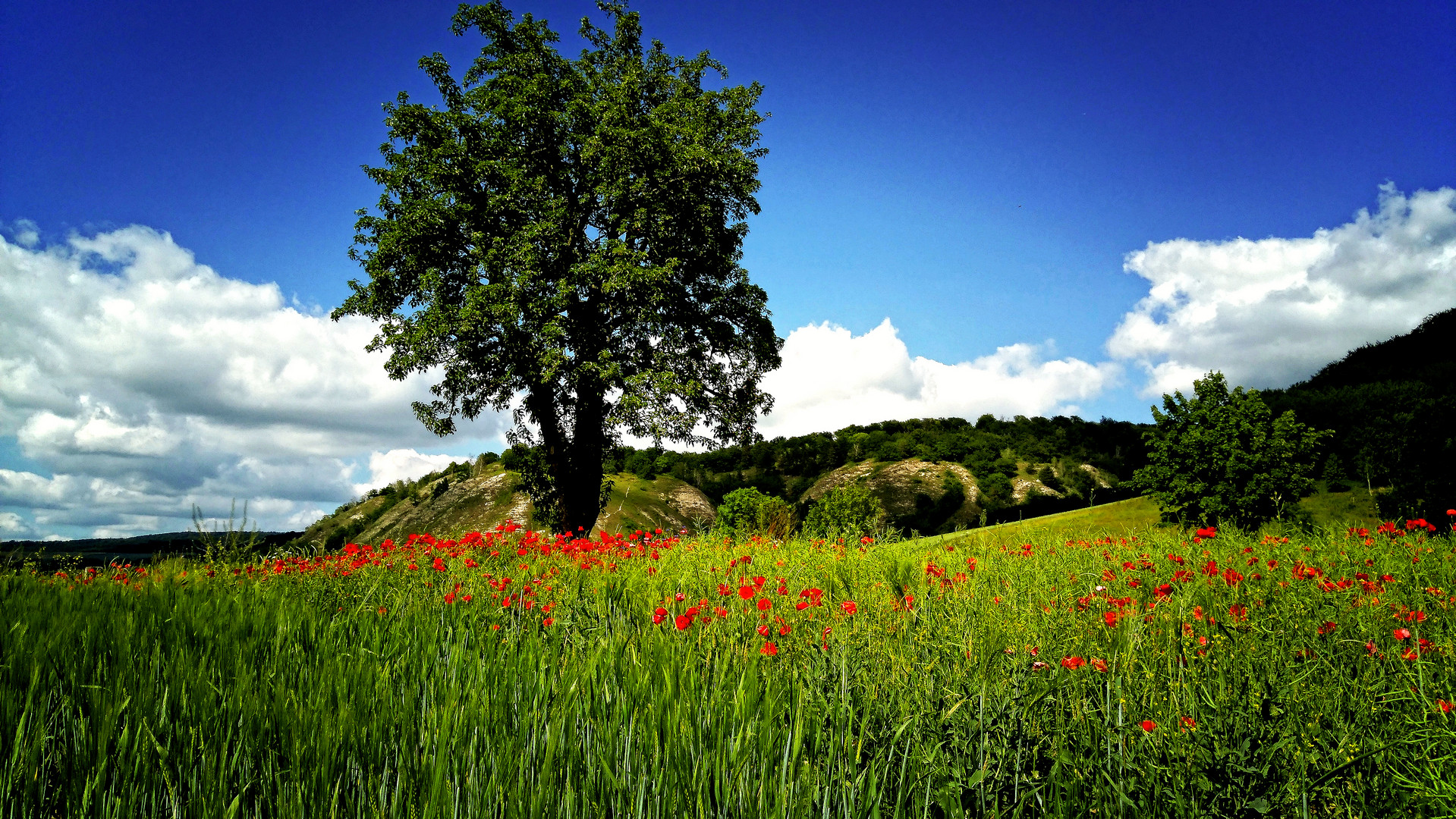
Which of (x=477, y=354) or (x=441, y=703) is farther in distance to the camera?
(x=477, y=354)

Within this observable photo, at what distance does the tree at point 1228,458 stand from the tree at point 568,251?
11058 mm

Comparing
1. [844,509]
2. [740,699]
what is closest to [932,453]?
[844,509]

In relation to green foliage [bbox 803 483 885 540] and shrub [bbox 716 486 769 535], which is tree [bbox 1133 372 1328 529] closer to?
green foliage [bbox 803 483 885 540]

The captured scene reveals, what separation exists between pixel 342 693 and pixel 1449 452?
21.6 metres

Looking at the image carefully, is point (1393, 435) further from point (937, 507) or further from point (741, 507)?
point (937, 507)

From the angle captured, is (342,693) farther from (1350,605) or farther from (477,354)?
(477,354)

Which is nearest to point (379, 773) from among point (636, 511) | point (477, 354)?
point (477, 354)

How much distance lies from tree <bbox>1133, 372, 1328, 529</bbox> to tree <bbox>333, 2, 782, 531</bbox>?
1106cm

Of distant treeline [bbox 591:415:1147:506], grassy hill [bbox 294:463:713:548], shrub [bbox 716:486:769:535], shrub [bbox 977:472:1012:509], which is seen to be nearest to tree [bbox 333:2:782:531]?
shrub [bbox 716:486:769:535]

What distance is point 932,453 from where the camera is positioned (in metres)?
37.0

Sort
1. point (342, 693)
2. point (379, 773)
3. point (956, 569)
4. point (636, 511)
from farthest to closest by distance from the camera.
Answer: point (636, 511)
point (956, 569)
point (342, 693)
point (379, 773)

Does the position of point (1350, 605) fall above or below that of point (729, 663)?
below

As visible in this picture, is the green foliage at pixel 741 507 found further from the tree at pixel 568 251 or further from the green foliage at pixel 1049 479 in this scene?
the green foliage at pixel 1049 479

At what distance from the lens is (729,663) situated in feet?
9.86
